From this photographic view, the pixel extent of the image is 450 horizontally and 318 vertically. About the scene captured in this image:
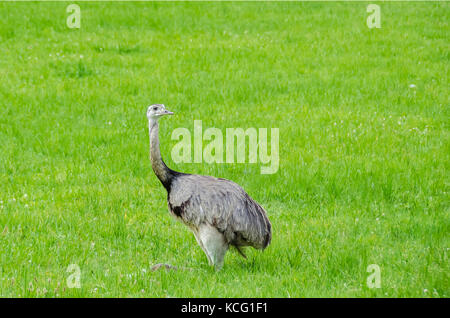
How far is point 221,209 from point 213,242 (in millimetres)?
373

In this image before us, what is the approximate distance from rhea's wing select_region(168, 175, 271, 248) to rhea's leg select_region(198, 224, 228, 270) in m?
0.06

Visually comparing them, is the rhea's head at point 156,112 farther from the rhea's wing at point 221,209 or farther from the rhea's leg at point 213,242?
the rhea's leg at point 213,242

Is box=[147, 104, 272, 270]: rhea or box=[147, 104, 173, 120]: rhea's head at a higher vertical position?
box=[147, 104, 173, 120]: rhea's head

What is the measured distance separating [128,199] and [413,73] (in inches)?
329

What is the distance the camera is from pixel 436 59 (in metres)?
16.1

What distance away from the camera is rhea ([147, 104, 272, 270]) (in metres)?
7.12

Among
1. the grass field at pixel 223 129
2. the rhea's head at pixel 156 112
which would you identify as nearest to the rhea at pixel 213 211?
the rhea's head at pixel 156 112

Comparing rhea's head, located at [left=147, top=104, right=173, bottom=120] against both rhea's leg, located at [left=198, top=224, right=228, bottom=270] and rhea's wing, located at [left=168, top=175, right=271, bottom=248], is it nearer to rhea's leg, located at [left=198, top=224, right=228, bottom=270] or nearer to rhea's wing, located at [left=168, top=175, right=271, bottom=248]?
rhea's wing, located at [left=168, top=175, right=271, bottom=248]

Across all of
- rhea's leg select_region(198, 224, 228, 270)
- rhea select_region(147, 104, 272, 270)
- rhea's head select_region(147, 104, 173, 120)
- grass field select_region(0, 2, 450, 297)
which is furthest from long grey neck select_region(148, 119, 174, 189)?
grass field select_region(0, 2, 450, 297)

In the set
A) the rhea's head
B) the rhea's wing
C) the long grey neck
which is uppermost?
the rhea's head

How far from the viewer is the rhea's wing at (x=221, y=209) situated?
23.4 feet

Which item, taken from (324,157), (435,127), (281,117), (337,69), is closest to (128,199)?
(324,157)

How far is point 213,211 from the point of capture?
7113 mm

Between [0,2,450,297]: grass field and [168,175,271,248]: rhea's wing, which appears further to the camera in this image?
[0,2,450,297]: grass field
